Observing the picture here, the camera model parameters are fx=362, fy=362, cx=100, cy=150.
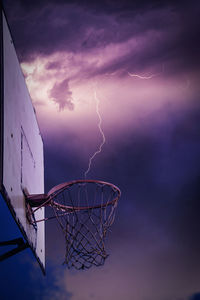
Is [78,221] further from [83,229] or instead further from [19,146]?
[19,146]

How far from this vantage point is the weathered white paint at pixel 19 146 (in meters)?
2.84

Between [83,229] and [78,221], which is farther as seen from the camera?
[83,229]

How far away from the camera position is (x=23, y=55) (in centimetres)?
891

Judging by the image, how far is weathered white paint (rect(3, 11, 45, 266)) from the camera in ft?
9.33

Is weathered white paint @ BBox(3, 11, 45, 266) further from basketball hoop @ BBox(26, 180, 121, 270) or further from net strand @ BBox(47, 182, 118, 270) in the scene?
net strand @ BBox(47, 182, 118, 270)

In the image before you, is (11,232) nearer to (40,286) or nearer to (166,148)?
(40,286)

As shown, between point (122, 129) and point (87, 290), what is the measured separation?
458cm

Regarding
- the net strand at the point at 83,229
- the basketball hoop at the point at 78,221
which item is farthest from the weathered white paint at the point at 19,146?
the net strand at the point at 83,229

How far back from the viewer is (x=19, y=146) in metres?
3.29

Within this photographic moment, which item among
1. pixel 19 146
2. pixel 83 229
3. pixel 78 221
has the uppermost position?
pixel 19 146

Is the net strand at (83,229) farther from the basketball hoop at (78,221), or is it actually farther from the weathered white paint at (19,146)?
the weathered white paint at (19,146)

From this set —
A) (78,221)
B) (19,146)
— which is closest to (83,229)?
(78,221)

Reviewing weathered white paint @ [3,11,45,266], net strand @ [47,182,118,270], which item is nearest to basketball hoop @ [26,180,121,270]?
net strand @ [47,182,118,270]

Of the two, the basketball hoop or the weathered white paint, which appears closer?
the weathered white paint
